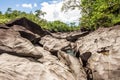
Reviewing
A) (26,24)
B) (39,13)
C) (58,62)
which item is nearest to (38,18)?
(39,13)

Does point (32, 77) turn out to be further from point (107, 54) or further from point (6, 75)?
point (107, 54)

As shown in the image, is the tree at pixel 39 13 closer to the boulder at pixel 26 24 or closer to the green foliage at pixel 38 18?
the green foliage at pixel 38 18

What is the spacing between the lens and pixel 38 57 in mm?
14961

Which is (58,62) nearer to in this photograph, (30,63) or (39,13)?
(30,63)

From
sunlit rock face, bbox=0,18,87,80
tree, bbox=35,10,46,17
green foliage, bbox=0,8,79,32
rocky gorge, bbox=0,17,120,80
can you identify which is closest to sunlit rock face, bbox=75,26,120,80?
rocky gorge, bbox=0,17,120,80

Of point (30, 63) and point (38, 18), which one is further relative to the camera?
point (38, 18)

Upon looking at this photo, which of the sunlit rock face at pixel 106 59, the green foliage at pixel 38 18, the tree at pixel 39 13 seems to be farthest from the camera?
the tree at pixel 39 13

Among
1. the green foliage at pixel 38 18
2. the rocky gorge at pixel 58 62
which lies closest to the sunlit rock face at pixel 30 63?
the rocky gorge at pixel 58 62

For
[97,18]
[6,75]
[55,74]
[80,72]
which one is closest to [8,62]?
[6,75]

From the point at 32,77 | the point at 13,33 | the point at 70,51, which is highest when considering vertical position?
the point at 13,33

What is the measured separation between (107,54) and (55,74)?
3.04 metres

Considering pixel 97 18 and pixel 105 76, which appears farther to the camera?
pixel 97 18

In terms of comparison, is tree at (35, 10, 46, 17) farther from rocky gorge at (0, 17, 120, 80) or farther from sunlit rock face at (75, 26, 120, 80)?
sunlit rock face at (75, 26, 120, 80)

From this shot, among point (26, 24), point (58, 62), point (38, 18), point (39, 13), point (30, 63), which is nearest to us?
point (30, 63)
